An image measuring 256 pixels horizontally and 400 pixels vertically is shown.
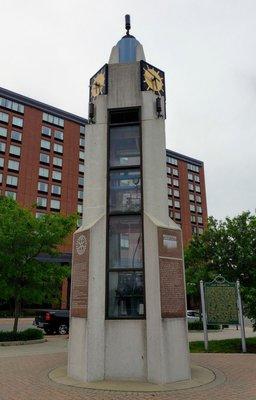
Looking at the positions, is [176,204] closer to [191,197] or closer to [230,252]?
[191,197]

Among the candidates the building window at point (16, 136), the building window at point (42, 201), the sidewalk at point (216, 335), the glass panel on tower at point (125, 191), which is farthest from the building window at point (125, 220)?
the building window at point (16, 136)

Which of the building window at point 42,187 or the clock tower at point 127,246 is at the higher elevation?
the building window at point 42,187

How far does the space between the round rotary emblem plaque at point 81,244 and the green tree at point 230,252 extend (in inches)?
388

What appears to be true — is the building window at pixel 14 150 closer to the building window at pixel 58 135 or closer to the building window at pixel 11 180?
the building window at pixel 11 180

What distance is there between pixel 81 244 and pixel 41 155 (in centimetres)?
5087

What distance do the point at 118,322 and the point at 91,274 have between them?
166cm

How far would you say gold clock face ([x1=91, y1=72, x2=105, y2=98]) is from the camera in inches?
517

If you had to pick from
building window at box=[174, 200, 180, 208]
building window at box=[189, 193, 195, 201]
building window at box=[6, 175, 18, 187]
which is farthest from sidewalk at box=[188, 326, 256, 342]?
building window at box=[189, 193, 195, 201]

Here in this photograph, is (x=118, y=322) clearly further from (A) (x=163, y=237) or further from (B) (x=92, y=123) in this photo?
(B) (x=92, y=123)

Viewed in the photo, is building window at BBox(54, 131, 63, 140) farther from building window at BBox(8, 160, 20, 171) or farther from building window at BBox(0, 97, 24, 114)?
building window at BBox(8, 160, 20, 171)

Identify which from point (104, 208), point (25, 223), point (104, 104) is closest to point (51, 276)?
point (25, 223)

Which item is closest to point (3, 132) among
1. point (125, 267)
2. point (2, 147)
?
point (2, 147)

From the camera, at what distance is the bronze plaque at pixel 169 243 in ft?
36.0

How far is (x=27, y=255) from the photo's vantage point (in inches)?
784
